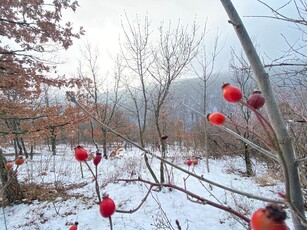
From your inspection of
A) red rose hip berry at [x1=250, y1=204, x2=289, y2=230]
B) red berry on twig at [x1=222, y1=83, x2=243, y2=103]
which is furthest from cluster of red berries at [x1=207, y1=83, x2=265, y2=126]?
red rose hip berry at [x1=250, y1=204, x2=289, y2=230]

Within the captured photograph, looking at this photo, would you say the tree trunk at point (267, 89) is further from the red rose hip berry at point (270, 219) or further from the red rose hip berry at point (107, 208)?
the red rose hip berry at point (107, 208)

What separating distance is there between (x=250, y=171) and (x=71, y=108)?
970cm

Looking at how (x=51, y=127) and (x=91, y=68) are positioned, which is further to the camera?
(x=91, y=68)

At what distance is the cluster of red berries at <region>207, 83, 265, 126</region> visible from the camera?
454mm

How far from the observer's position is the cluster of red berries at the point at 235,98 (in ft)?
1.49

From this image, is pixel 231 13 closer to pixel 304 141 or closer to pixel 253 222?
pixel 253 222

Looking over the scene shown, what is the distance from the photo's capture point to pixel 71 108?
21.9 feet

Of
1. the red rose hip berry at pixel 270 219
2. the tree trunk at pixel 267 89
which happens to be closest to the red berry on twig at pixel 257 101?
the tree trunk at pixel 267 89

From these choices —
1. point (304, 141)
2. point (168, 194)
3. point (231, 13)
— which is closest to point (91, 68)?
point (168, 194)

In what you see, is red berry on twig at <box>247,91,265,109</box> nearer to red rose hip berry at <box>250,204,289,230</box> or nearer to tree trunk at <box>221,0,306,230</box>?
tree trunk at <box>221,0,306,230</box>

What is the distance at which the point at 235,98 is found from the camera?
1.61 ft

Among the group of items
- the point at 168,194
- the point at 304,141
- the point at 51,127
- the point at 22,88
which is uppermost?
the point at 22,88

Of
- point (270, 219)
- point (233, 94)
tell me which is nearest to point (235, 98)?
point (233, 94)

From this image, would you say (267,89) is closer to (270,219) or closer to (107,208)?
(270,219)
